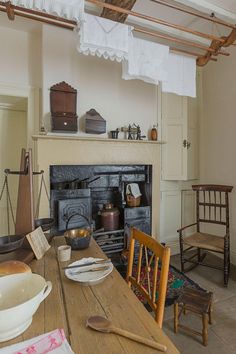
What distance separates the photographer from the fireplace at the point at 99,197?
8.36 ft

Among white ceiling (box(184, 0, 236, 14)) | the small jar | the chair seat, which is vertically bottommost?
the chair seat

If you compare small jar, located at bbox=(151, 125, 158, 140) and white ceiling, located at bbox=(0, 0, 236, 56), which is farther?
small jar, located at bbox=(151, 125, 158, 140)

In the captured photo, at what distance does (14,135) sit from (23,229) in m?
2.01

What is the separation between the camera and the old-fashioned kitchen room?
3.94 feet

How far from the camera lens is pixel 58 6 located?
1.51 m

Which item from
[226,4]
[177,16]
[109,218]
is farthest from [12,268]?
[177,16]

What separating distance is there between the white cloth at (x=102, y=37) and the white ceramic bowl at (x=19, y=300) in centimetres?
164

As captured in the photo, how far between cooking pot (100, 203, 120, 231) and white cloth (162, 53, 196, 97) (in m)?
1.45

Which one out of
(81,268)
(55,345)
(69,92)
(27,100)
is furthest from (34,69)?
(55,345)

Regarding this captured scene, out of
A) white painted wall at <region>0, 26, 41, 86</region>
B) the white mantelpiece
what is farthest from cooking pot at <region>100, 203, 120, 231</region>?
white painted wall at <region>0, 26, 41, 86</region>

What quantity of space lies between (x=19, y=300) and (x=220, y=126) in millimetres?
3140

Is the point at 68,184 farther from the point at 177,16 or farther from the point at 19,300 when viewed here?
the point at 177,16

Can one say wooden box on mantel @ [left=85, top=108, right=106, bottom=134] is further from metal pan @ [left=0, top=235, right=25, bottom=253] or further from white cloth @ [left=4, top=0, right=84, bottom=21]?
metal pan @ [left=0, top=235, right=25, bottom=253]

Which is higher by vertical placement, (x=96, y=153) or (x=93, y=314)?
(x=96, y=153)
